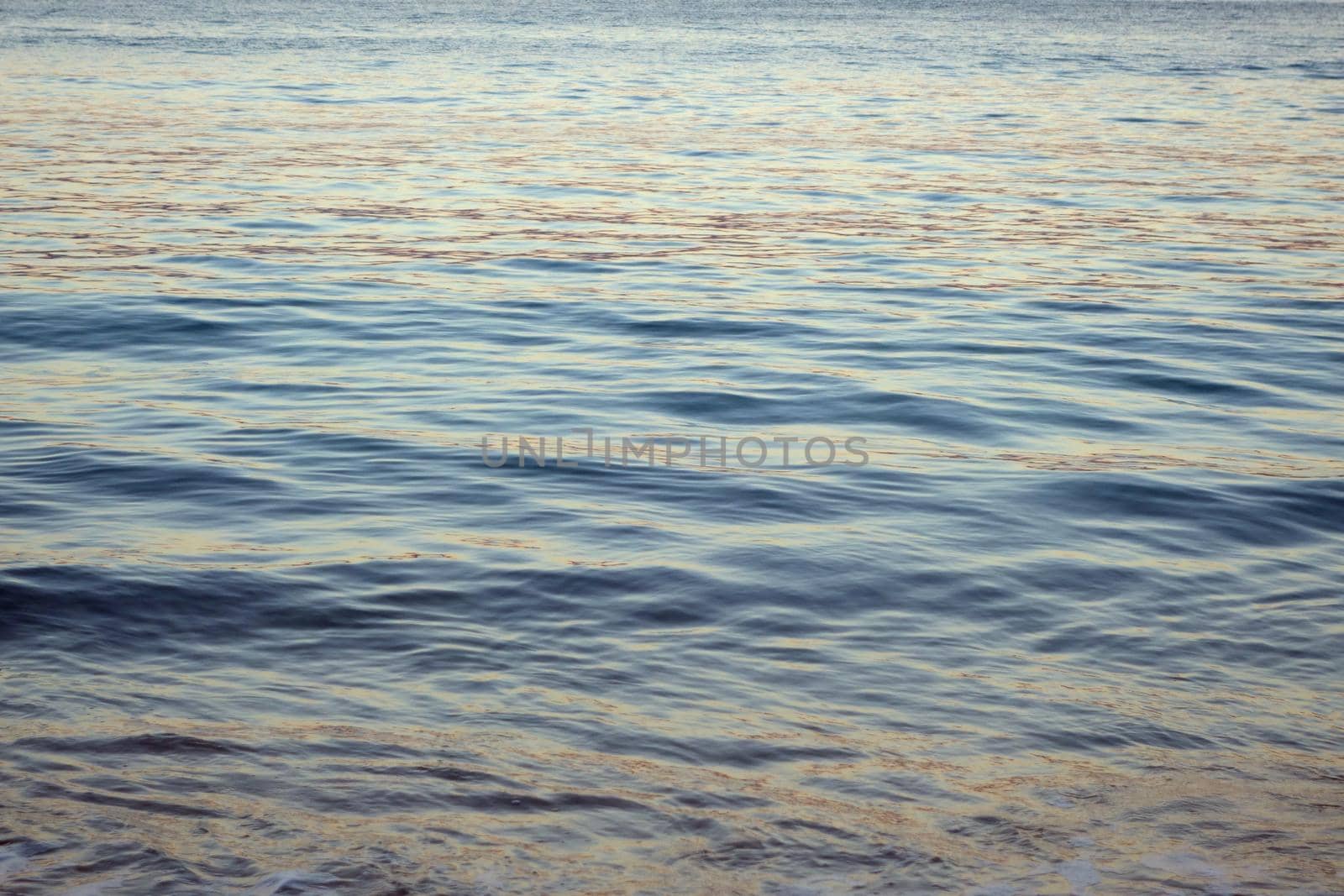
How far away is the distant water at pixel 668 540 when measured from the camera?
16.3 feet

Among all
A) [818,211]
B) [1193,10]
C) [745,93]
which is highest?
[1193,10]

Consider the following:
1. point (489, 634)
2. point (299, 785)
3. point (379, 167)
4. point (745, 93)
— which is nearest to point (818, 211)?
point (379, 167)

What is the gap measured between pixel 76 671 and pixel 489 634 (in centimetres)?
173

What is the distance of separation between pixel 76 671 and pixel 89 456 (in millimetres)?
3430

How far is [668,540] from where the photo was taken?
26.1 feet

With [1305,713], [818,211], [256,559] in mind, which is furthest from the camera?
[818,211]

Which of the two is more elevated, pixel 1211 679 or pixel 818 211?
pixel 818 211

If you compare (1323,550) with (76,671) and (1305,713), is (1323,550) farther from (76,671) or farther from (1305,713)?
(76,671)

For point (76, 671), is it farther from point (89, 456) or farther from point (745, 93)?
point (745, 93)

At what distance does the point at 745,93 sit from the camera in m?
36.8

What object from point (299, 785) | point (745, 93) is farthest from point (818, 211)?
point (745, 93)

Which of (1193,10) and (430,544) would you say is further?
(1193,10)

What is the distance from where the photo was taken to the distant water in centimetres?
496

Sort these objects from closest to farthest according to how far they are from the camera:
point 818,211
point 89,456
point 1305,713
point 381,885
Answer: point 381,885 → point 1305,713 → point 89,456 → point 818,211
